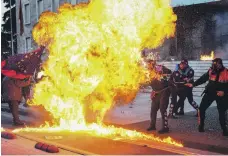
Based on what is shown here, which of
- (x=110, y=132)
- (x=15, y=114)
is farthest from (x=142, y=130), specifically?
(x=15, y=114)

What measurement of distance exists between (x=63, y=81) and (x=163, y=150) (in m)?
2.92

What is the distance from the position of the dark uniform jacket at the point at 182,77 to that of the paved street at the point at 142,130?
958 mm

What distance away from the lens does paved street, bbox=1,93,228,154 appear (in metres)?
6.89

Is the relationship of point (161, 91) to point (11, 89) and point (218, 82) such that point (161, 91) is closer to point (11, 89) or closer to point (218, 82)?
point (218, 82)

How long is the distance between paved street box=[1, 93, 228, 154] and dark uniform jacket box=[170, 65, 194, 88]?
958 millimetres

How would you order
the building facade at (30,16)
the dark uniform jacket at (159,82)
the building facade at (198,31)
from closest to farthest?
the dark uniform jacket at (159,82) < the building facade at (198,31) < the building facade at (30,16)

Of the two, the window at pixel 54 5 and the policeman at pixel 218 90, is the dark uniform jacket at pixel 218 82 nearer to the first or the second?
the policeman at pixel 218 90

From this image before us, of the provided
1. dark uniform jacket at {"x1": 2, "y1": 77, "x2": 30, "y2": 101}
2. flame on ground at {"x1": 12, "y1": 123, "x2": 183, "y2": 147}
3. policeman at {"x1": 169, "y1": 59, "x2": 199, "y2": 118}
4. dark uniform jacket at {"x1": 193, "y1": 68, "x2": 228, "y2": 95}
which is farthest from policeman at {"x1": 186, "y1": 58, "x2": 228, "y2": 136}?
dark uniform jacket at {"x1": 2, "y1": 77, "x2": 30, "y2": 101}

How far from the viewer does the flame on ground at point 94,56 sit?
830cm

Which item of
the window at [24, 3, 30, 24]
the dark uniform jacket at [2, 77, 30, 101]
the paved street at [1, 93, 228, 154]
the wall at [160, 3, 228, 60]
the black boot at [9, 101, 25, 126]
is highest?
the window at [24, 3, 30, 24]

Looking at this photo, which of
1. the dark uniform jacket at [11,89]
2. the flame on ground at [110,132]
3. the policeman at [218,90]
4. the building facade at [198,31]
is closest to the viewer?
the flame on ground at [110,132]

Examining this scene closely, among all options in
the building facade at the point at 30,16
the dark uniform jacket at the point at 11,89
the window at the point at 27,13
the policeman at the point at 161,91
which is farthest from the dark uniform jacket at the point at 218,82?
the window at the point at 27,13

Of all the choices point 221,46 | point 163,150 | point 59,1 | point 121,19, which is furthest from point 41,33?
point 59,1

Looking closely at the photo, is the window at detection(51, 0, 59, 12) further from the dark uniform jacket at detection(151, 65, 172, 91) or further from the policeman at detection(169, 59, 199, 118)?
the dark uniform jacket at detection(151, 65, 172, 91)
